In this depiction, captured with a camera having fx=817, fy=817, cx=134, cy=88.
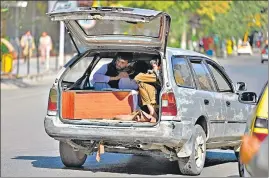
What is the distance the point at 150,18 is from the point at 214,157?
3.47 meters

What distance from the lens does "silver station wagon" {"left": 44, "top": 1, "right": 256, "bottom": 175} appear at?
31.6ft

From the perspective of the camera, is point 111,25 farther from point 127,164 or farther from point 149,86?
point 127,164

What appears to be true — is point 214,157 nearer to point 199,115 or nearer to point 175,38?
point 199,115

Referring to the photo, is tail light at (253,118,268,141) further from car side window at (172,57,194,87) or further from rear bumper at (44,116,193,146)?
car side window at (172,57,194,87)

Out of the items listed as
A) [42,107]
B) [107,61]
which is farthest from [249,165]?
[42,107]

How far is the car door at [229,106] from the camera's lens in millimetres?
10977

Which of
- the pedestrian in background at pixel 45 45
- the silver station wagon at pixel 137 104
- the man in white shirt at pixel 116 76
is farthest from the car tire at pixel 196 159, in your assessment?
the pedestrian in background at pixel 45 45

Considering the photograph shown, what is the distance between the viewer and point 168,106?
9602 millimetres

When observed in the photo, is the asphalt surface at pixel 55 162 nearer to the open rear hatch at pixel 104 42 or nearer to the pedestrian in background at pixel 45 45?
the open rear hatch at pixel 104 42

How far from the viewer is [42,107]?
2122 centimetres

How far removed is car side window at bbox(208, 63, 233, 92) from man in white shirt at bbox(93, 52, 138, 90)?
116 centimetres

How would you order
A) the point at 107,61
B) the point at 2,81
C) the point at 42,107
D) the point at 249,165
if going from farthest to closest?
the point at 2,81 < the point at 42,107 < the point at 107,61 < the point at 249,165

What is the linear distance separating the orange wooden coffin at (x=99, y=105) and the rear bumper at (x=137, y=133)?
1.32 feet

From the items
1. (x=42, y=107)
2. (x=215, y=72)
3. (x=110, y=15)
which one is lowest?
(x=42, y=107)
